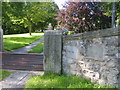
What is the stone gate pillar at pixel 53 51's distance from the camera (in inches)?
158

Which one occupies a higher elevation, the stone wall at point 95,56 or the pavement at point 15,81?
the stone wall at point 95,56

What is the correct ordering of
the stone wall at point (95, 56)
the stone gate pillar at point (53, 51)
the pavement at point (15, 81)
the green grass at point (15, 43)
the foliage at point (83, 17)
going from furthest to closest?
the green grass at point (15, 43) → the foliage at point (83, 17) → the stone gate pillar at point (53, 51) → the pavement at point (15, 81) → the stone wall at point (95, 56)

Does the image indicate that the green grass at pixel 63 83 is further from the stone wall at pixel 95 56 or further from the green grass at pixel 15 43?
the green grass at pixel 15 43

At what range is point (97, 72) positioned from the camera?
310 centimetres

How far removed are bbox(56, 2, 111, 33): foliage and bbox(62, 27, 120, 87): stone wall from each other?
5652 millimetres

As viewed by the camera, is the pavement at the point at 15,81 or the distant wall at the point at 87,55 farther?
the pavement at the point at 15,81

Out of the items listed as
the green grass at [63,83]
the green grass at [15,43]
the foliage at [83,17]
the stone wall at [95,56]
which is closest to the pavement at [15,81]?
the green grass at [63,83]

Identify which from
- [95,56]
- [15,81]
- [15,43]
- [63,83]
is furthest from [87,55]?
[15,43]

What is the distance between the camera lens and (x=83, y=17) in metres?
9.24

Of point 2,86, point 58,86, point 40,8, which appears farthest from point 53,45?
point 40,8

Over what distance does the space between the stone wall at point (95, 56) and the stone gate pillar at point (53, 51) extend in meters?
0.15

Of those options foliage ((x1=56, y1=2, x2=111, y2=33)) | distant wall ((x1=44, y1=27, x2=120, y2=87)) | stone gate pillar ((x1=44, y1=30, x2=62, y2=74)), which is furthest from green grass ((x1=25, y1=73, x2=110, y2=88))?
foliage ((x1=56, y1=2, x2=111, y2=33))

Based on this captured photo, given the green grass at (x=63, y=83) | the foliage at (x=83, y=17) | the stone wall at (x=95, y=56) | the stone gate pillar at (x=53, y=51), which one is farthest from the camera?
the foliage at (x=83, y=17)

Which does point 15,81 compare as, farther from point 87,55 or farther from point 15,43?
point 15,43
